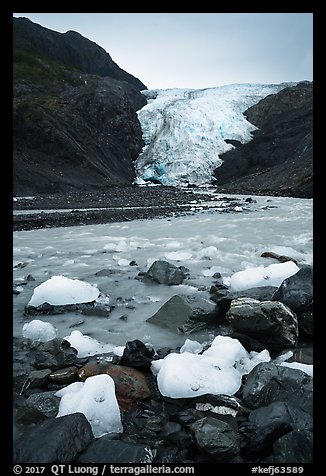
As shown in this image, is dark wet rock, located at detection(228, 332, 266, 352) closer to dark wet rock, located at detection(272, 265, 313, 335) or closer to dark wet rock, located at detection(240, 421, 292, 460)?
dark wet rock, located at detection(272, 265, 313, 335)

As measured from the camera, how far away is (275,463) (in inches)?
74.8

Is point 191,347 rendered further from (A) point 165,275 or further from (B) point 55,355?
(A) point 165,275

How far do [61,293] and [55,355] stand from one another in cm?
156

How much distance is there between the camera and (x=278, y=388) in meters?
2.46

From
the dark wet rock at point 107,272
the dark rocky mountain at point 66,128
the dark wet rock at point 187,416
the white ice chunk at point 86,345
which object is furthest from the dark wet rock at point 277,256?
the dark rocky mountain at point 66,128

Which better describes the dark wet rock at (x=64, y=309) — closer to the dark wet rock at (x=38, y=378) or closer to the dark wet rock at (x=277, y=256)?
the dark wet rock at (x=38, y=378)

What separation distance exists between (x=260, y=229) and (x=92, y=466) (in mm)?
10158

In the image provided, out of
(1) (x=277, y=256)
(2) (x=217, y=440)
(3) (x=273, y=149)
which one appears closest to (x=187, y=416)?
(2) (x=217, y=440)

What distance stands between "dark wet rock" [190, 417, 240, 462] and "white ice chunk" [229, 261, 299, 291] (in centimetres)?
312

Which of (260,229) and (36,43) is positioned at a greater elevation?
(36,43)

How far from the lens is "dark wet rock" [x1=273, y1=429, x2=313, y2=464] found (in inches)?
72.9
